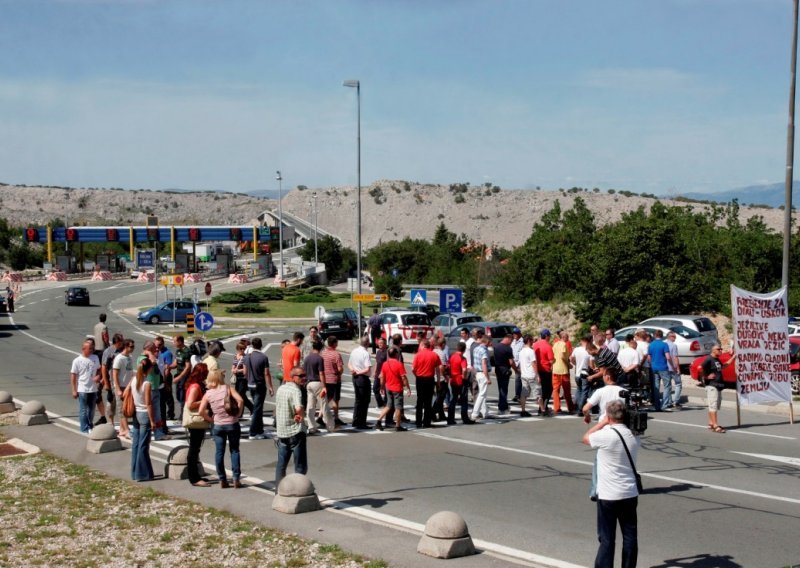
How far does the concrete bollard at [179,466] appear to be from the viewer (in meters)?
12.8

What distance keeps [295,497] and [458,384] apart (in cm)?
774

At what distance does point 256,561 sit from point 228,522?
1569mm

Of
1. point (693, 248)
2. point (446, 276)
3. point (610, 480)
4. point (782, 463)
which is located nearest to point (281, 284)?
point (446, 276)

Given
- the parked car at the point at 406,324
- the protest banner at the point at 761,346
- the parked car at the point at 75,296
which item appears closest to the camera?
the protest banner at the point at 761,346

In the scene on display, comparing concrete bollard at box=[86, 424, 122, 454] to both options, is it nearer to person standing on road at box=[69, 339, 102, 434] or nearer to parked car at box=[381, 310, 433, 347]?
person standing on road at box=[69, 339, 102, 434]

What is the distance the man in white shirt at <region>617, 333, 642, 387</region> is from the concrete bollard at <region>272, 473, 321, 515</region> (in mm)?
9736

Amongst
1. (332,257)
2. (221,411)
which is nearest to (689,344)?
(221,411)

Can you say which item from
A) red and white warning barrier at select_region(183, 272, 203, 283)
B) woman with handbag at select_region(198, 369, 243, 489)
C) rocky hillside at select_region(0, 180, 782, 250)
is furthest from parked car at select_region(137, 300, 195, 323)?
rocky hillside at select_region(0, 180, 782, 250)

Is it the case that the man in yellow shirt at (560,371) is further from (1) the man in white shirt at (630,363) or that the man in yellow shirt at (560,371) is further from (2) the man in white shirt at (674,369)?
(2) the man in white shirt at (674,369)

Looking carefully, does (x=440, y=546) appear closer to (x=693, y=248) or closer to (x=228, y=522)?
(x=228, y=522)

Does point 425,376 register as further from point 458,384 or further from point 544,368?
point 544,368

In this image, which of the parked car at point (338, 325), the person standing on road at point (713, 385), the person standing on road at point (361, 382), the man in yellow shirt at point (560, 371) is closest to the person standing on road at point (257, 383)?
the person standing on road at point (361, 382)

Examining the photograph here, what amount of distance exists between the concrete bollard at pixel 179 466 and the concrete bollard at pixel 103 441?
2.36 metres

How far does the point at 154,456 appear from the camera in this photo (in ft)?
49.1
